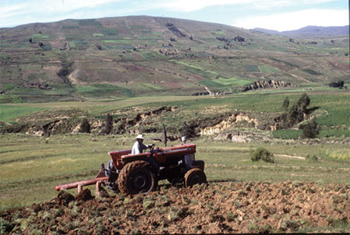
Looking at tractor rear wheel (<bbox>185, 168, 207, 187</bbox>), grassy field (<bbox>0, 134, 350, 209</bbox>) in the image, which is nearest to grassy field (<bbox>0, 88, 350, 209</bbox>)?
grassy field (<bbox>0, 134, 350, 209</bbox>)

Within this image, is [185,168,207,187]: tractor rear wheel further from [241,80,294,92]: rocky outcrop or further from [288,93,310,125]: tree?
[241,80,294,92]: rocky outcrop

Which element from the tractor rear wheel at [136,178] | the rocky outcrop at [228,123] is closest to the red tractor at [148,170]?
the tractor rear wheel at [136,178]

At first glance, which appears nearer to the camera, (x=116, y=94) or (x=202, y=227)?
(x=202, y=227)

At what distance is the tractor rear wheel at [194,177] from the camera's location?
15.0m

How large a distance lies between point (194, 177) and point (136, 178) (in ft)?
8.22

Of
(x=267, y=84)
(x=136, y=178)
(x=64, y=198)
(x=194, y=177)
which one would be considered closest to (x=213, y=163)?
(x=194, y=177)

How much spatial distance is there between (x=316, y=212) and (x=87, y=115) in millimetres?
64005

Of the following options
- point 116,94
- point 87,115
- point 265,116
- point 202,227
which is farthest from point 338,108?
point 116,94

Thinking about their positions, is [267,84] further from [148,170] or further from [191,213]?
[191,213]

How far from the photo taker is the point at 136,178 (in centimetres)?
1396

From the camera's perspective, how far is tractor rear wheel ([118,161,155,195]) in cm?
1369

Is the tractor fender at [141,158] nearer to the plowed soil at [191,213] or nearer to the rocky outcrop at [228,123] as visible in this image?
the plowed soil at [191,213]

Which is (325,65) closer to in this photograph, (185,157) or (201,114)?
(201,114)

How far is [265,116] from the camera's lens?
210ft
